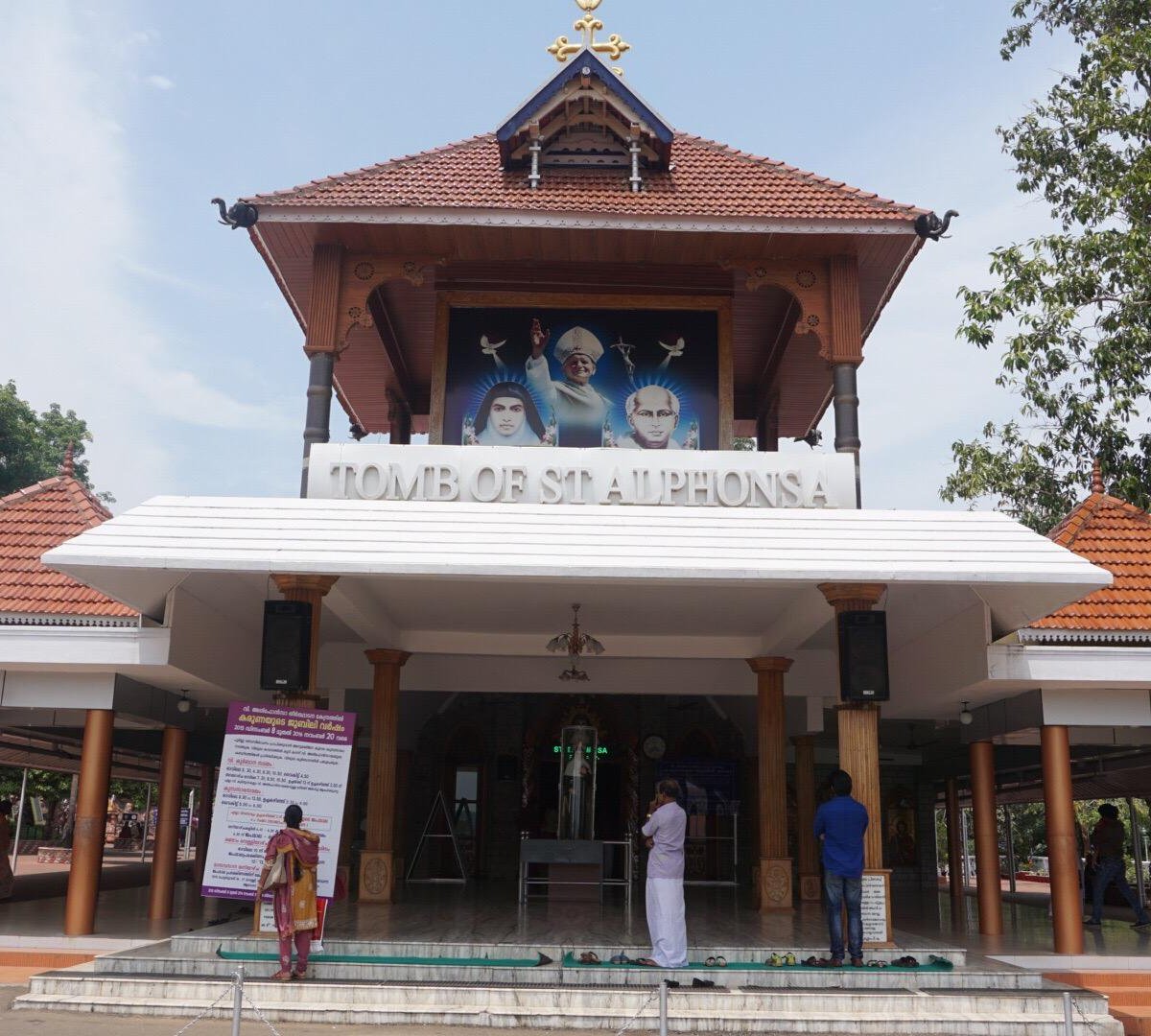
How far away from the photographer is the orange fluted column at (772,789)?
12344 mm

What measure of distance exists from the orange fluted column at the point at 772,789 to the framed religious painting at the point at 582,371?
2697 mm

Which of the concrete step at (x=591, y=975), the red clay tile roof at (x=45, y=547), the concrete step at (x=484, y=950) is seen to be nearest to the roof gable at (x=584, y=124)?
the red clay tile roof at (x=45, y=547)

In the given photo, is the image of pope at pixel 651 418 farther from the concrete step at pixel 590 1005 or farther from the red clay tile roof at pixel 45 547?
the concrete step at pixel 590 1005

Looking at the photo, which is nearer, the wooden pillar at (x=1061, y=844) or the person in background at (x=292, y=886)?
the person in background at (x=292, y=886)

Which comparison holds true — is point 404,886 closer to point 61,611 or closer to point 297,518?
point 61,611

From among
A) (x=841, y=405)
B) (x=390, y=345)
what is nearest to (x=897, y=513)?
(x=841, y=405)

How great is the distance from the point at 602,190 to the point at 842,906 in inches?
271

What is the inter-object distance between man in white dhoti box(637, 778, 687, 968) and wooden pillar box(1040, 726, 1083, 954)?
11.6 ft

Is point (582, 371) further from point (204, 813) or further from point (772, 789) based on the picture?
point (204, 813)

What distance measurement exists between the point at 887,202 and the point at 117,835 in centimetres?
3309

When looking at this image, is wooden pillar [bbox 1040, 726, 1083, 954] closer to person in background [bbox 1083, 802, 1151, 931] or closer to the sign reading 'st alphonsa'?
person in background [bbox 1083, 802, 1151, 931]

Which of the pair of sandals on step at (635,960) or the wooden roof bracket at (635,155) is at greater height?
the wooden roof bracket at (635,155)

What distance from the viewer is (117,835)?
121 feet

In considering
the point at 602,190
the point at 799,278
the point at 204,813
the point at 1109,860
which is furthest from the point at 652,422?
the point at 204,813
